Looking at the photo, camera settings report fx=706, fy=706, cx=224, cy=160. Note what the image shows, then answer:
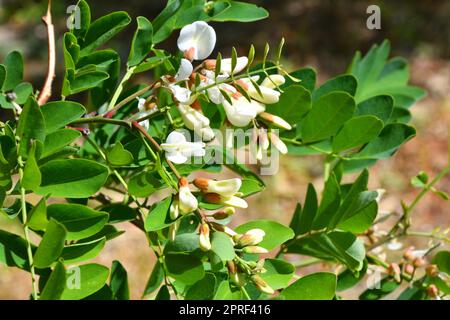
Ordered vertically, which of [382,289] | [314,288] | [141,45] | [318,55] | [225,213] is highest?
[141,45]

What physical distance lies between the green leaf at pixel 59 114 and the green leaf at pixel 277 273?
0.76 ft

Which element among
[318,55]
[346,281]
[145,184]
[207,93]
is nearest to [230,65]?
[207,93]

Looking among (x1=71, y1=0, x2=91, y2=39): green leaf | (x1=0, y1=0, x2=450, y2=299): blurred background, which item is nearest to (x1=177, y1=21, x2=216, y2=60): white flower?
(x1=71, y1=0, x2=91, y2=39): green leaf

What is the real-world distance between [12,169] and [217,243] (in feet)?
0.65

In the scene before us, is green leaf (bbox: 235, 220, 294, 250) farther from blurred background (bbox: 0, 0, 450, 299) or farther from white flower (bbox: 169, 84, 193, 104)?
blurred background (bbox: 0, 0, 450, 299)

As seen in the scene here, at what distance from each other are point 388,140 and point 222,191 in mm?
302

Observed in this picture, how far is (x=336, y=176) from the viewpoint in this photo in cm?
82

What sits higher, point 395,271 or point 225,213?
point 225,213

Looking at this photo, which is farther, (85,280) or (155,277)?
(155,277)

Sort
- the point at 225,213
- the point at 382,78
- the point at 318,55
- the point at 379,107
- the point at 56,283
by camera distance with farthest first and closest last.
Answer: the point at 318,55
the point at 382,78
the point at 379,107
the point at 225,213
the point at 56,283

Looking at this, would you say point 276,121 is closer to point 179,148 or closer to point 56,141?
point 179,148

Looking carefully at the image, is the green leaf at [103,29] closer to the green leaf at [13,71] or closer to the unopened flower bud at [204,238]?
the green leaf at [13,71]

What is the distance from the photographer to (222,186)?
62 centimetres

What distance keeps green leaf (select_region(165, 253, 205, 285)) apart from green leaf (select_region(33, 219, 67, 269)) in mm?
113
